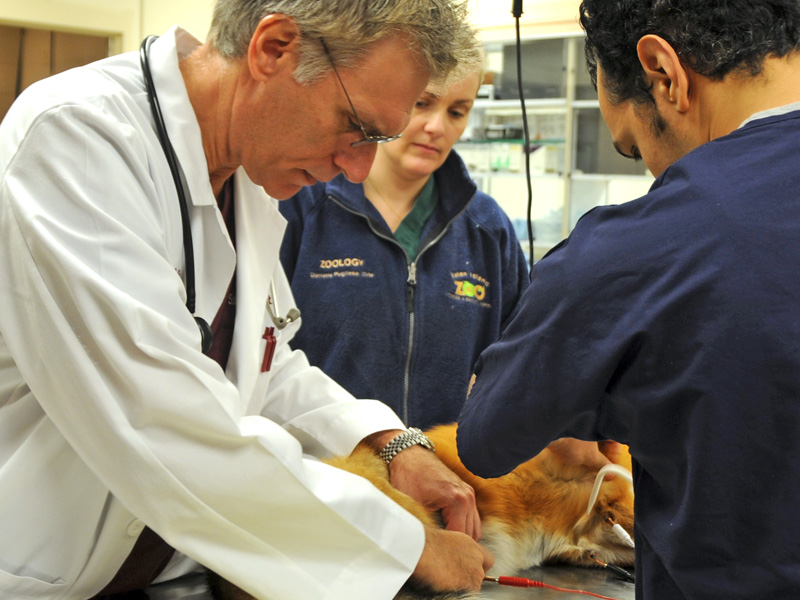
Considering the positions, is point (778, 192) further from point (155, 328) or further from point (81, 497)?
point (81, 497)

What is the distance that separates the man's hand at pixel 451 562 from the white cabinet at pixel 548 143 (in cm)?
478

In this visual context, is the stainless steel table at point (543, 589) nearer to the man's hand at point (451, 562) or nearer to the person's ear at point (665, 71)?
the man's hand at point (451, 562)

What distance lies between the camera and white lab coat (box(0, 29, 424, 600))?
1016mm

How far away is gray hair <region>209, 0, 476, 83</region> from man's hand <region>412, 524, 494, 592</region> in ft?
2.77

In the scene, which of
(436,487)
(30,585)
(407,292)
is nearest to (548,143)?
(407,292)

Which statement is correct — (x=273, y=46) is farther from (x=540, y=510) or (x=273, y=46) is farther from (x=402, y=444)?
(x=540, y=510)

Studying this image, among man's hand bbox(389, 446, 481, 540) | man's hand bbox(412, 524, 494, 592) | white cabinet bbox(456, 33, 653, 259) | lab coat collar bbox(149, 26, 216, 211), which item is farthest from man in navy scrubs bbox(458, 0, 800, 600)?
white cabinet bbox(456, 33, 653, 259)

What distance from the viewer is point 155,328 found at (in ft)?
3.43

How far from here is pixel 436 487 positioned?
1516 mm

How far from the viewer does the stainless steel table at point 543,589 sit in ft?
4.28

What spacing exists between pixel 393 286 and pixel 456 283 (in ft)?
0.64

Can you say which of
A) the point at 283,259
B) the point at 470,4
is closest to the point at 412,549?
the point at 470,4

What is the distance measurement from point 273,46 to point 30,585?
950 millimetres

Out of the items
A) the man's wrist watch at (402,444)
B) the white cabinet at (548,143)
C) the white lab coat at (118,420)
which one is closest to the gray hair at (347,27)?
the white lab coat at (118,420)
